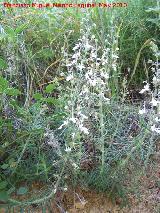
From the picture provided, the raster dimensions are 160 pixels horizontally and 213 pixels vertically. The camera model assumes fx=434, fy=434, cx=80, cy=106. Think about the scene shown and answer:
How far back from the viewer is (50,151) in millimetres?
1677

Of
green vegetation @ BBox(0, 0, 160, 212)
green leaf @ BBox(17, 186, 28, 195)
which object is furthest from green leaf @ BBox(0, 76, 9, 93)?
green leaf @ BBox(17, 186, 28, 195)

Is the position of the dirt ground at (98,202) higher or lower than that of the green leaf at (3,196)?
lower

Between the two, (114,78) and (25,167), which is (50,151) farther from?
(114,78)

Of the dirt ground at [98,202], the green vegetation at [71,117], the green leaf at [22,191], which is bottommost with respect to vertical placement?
the dirt ground at [98,202]

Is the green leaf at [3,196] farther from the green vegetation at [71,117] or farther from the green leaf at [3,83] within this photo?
the green leaf at [3,83]

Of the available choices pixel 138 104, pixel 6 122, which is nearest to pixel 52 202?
pixel 6 122

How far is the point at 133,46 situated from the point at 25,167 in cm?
88

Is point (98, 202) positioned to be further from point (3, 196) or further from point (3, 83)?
point (3, 83)

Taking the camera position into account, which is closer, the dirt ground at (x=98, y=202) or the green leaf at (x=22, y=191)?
the green leaf at (x=22, y=191)

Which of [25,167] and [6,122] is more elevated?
[6,122]

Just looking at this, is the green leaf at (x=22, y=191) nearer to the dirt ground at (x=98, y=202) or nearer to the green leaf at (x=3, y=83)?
the dirt ground at (x=98, y=202)

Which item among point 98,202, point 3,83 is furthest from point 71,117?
point 98,202

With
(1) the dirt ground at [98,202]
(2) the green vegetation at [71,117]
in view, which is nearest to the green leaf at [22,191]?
(2) the green vegetation at [71,117]

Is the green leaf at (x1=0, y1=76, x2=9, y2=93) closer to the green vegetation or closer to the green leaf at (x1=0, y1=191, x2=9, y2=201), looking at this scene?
the green vegetation
